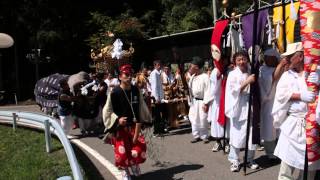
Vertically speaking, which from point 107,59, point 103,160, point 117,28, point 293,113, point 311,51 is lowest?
point 103,160

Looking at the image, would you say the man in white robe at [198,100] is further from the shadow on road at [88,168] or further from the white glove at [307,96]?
the white glove at [307,96]

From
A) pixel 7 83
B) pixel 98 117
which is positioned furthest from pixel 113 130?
pixel 7 83

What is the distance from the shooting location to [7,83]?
37.6 metres

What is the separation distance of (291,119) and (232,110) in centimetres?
214

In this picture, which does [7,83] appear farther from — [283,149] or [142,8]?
[283,149]

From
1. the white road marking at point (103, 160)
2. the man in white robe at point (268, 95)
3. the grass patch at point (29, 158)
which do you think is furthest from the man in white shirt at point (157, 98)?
the man in white robe at point (268, 95)

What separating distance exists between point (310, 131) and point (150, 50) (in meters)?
27.4

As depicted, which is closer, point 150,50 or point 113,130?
point 113,130

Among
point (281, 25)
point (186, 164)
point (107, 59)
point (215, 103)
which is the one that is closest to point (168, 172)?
point (186, 164)

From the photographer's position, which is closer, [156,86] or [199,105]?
[199,105]

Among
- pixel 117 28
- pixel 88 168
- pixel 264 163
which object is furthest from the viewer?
pixel 117 28

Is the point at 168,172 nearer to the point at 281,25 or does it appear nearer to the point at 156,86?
the point at 281,25

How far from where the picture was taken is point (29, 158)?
32.6ft

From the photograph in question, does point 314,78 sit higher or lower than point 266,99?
higher
